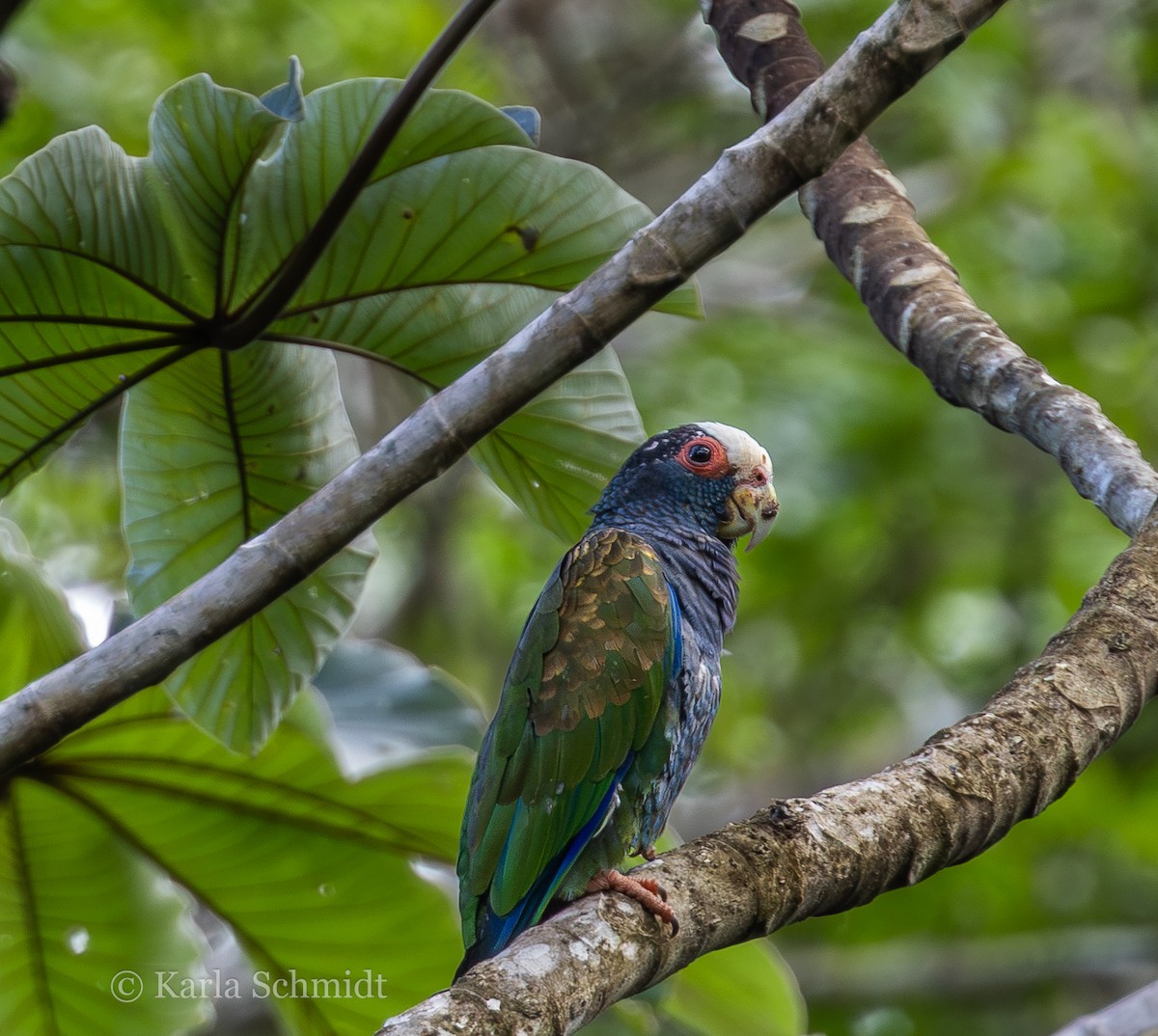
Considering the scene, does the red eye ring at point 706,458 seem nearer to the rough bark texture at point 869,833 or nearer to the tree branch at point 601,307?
the rough bark texture at point 869,833

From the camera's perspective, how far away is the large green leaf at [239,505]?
2.60 m

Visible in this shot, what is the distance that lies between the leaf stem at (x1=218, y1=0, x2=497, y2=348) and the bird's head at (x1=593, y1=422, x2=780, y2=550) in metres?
0.94

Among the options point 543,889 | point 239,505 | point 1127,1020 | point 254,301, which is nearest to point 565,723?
point 543,889

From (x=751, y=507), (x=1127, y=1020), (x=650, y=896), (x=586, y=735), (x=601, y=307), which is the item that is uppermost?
(x=751, y=507)

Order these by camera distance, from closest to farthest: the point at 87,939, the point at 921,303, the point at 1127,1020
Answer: the point at 1127,1020 < the point at 921,303 < the point at 87,939

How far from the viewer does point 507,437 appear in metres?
2.64

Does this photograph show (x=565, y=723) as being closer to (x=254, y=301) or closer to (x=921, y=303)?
(x=254, y=301)

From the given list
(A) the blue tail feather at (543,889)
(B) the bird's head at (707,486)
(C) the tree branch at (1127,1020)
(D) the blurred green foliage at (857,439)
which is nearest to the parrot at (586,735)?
(A) the blue tail feather at (543,889)

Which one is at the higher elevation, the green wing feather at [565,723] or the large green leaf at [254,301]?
the large green leaf at [254,301]

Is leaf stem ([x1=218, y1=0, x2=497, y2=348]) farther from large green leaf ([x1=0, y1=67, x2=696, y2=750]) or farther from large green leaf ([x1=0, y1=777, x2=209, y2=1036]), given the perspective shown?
large green leaf ([x1=0, y1=777, x2=209, y2=1036])

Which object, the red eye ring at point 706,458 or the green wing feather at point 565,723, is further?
the red eye ring at point 706,458

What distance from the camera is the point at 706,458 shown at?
9.70ft

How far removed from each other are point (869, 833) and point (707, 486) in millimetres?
1169

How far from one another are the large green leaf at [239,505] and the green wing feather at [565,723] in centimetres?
44
